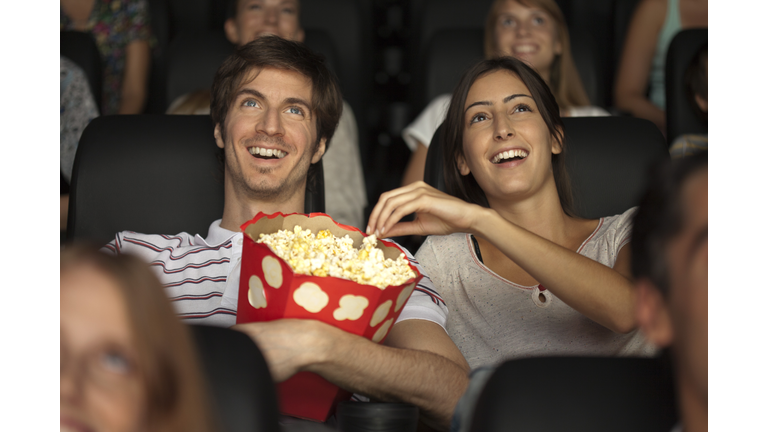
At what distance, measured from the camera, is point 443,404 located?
1.14 metres

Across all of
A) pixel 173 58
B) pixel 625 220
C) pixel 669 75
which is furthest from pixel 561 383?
pixel 173 58

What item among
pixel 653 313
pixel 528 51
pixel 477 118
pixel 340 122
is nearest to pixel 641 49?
pixel 528 51

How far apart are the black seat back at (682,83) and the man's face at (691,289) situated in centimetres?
160

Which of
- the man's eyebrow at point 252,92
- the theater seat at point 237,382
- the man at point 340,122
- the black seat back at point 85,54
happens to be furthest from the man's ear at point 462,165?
the black seat back at point 85,54

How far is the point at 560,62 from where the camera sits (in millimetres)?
2385

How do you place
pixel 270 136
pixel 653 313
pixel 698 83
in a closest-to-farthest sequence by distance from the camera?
1. pixel 653 313
2. pixel 270 136
3. pixel 698 83

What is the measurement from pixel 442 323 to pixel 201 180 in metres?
0.69

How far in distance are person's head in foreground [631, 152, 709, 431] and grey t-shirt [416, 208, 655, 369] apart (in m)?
0.73

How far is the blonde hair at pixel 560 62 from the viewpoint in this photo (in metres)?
2.30

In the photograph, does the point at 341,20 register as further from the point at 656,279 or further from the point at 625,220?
the point at 656,279

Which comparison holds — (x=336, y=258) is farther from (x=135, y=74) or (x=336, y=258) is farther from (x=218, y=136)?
(x=135, y=74)

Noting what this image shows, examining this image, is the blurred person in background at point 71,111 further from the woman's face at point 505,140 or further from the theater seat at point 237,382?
the theater seat at point 237,382

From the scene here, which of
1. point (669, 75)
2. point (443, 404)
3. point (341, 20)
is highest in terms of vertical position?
point (341, 20)

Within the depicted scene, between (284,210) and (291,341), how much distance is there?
69 cm
